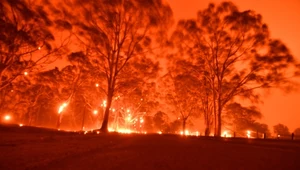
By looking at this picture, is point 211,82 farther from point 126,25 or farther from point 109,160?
point 109,160

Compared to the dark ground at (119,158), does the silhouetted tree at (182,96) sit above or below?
above

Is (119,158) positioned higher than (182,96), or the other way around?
(182,96)

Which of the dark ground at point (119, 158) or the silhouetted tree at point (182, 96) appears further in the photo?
the silhouetted tree at point (182, 96)

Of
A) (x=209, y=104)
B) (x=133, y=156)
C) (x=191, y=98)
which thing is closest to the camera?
(x=133, y=156)

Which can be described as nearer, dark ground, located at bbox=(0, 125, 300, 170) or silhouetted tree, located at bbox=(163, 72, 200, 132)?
dark ground, located at bbox=(0, 125, 300, 170)

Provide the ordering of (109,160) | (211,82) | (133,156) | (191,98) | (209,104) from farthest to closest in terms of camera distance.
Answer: (191,98) < (209,104) < (211,82) < (133,156) < (109,160)

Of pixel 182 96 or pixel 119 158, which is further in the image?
pixel 182 96

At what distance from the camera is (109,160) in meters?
9.88

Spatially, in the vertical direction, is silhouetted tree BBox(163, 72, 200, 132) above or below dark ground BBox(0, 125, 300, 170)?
above

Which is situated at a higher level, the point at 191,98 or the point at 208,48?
the point at 208,48

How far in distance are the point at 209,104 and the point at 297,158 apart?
2610 cm

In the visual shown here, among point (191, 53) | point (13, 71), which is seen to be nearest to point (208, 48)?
point (191, 53)

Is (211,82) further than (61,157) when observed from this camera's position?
Yes

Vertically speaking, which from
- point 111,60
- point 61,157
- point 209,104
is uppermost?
point 111,60
